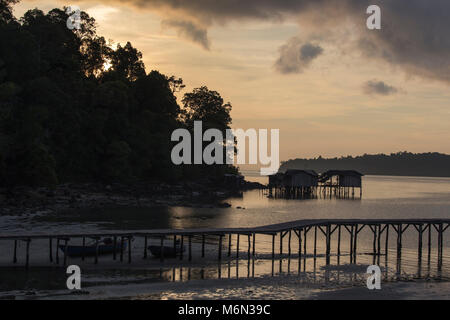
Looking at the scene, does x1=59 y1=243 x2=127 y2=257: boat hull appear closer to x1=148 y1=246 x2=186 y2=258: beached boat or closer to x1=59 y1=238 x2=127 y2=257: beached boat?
x1=59 y1=238 x2=127 y2=257: beached boat

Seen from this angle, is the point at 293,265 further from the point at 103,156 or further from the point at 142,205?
the point at 103,156

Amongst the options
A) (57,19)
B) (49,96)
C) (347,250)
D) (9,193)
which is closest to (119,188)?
(49,96)

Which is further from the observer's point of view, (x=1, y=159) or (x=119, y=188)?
(x=119, y=188)

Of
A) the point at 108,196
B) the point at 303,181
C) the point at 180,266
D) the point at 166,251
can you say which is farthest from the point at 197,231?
the point at 303,181

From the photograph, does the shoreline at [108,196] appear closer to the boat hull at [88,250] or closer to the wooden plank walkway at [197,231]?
the boat hull at [88,250]

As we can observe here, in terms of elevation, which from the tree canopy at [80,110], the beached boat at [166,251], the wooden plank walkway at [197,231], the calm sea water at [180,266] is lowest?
the calm sea water at [180,266]

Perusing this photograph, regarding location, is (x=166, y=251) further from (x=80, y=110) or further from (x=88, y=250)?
(x=80, y=110)

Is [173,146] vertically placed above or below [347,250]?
above

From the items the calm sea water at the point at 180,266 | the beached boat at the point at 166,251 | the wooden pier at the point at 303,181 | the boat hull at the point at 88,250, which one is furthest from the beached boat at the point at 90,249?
the wooden pier at the point at 303,181

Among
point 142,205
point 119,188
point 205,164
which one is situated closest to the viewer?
point 142,205

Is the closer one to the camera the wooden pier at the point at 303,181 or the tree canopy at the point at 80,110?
the tree canopy at the point at 80,110

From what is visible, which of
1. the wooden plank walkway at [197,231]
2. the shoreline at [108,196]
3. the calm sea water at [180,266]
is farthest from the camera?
the shoreline at [108,196]

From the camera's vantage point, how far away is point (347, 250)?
41438 millimetres
